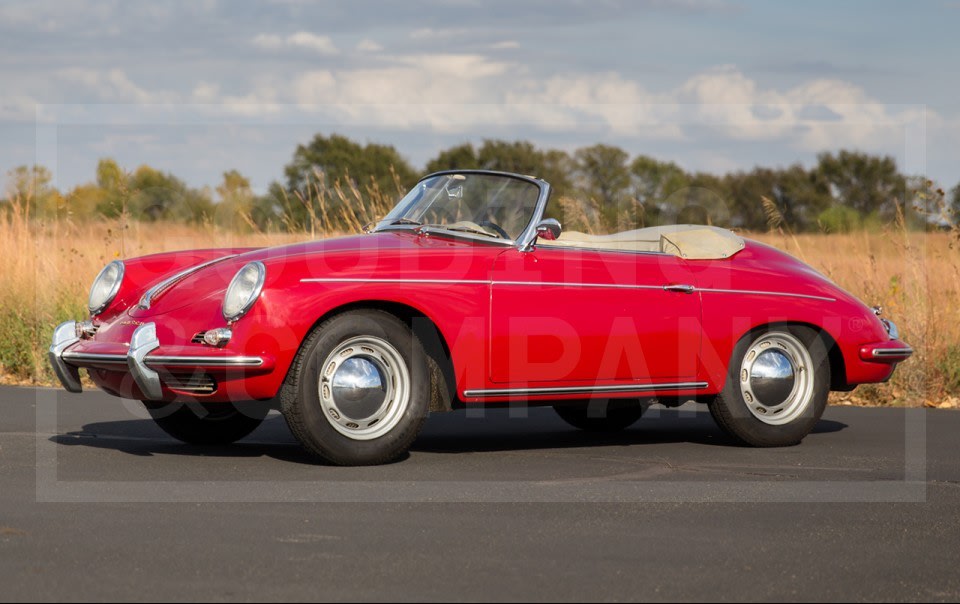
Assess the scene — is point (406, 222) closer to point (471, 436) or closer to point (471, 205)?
point (471, 205)

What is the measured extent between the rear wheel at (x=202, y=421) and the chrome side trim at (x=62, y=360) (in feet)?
1.88

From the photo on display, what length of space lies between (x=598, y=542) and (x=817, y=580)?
0.84 metres

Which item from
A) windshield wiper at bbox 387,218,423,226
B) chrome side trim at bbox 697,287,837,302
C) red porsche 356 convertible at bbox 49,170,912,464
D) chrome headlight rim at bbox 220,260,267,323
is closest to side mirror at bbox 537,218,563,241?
red porsche 356 convertible at bbox 49,170,912,464

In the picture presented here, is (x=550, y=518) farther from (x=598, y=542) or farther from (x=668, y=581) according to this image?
(x=668, y=581)

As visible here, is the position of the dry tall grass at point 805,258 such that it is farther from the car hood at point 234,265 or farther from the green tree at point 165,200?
the car hood at point 234,265

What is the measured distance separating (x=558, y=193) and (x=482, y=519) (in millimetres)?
21249

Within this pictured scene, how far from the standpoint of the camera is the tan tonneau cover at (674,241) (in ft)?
24.8

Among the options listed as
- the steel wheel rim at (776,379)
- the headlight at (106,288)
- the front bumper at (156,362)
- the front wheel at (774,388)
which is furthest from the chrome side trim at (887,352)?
the headlight at (106,288)

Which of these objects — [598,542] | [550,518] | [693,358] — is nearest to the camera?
[598,542]

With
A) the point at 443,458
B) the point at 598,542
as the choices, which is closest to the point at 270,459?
the point at 443,458

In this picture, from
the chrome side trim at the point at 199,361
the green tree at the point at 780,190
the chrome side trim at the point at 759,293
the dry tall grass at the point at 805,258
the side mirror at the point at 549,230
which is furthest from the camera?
the green tree at the point at 780,190

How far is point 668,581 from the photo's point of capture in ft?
13.7

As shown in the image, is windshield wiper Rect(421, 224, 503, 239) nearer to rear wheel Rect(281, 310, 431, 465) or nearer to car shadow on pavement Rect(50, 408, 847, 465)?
rear wheel Rect(281, 310, 431, 465)

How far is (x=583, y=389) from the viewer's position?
6883 millimetres
